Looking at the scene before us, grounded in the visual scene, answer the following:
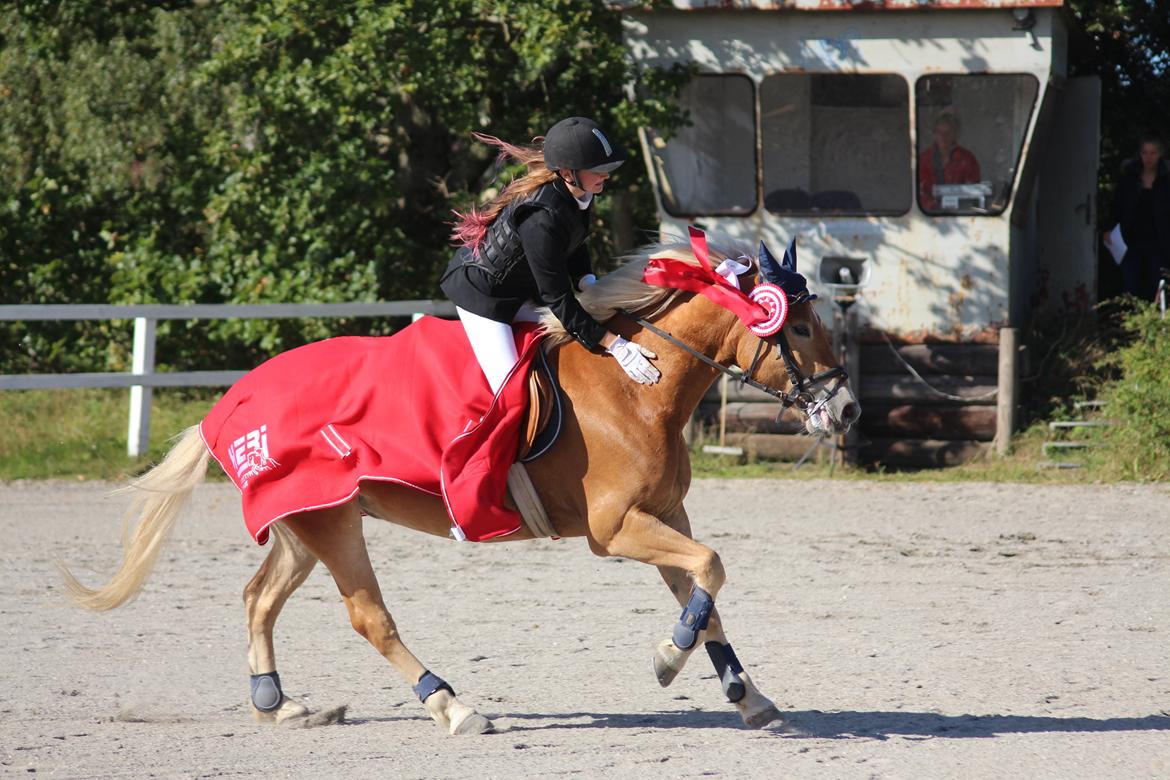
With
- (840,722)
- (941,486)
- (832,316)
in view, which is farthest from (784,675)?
(832,316)

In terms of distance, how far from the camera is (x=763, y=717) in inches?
210

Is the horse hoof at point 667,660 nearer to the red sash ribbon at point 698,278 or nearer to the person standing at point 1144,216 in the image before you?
the red sash ribbon at point 698,278

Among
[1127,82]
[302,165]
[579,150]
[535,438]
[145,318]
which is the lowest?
[145,318]

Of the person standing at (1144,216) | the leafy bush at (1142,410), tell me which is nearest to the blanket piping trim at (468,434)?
the leafy bush at (1142,410)

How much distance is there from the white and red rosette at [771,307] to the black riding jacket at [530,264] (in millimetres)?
589

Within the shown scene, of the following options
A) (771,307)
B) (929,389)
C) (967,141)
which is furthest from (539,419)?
(967,141)

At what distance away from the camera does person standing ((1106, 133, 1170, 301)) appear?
12.5m

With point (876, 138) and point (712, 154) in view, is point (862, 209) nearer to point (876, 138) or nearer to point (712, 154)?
point (876, 138)

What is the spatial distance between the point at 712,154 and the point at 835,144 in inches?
42.1

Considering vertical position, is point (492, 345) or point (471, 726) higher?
point (492, 345)

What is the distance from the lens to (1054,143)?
13.6 meters

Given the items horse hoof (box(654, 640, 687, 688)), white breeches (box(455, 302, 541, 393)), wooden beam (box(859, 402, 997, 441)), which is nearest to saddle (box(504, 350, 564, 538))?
→ white breeches (box(455, 302, 541, 393))

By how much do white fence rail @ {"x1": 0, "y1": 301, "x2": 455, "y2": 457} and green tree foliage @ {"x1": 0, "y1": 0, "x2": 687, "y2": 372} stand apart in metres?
0.84

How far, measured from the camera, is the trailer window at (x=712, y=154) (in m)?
12.6
